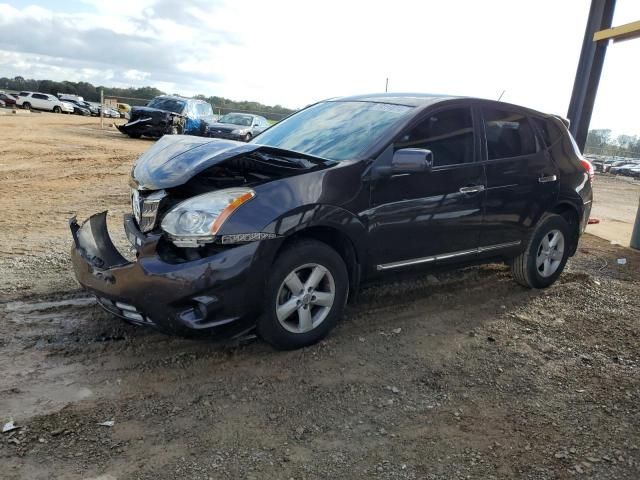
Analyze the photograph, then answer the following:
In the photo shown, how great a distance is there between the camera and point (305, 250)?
358 centimetres

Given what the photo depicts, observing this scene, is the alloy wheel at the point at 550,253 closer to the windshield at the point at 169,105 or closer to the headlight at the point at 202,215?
the headlight at the point at 202,215

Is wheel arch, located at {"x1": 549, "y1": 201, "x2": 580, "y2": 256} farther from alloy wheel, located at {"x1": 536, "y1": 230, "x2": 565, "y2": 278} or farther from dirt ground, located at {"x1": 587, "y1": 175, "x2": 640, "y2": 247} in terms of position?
dirt ground, located at {"x1": 587, "y1": 175, "x2": 640, "y2": 247}

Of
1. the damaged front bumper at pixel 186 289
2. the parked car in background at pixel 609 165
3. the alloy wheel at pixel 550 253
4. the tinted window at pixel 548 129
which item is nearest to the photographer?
the damaged front bumper at pixel 186 289

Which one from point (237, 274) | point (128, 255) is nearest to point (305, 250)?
point (237, 274)

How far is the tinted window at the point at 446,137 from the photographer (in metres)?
4.22

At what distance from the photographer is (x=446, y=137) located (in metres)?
4.45

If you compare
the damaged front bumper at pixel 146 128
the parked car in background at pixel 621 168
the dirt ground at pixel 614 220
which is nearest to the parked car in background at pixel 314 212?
Answer: the dirt ground at pixel 614 220

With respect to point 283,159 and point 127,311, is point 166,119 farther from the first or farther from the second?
point 127,311

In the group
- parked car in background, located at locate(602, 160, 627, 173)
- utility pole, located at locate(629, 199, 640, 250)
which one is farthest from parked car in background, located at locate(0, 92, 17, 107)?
utility pole, located at locate(629, 199, 640, 250)

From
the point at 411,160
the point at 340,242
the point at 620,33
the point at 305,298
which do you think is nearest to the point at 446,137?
the point at 411,160

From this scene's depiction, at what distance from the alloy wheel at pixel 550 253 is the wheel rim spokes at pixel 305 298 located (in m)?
2.67

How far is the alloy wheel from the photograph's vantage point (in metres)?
5.46

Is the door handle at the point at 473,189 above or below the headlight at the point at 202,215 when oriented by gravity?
above

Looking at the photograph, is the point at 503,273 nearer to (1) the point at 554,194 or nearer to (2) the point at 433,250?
(1) the point at 554,194
